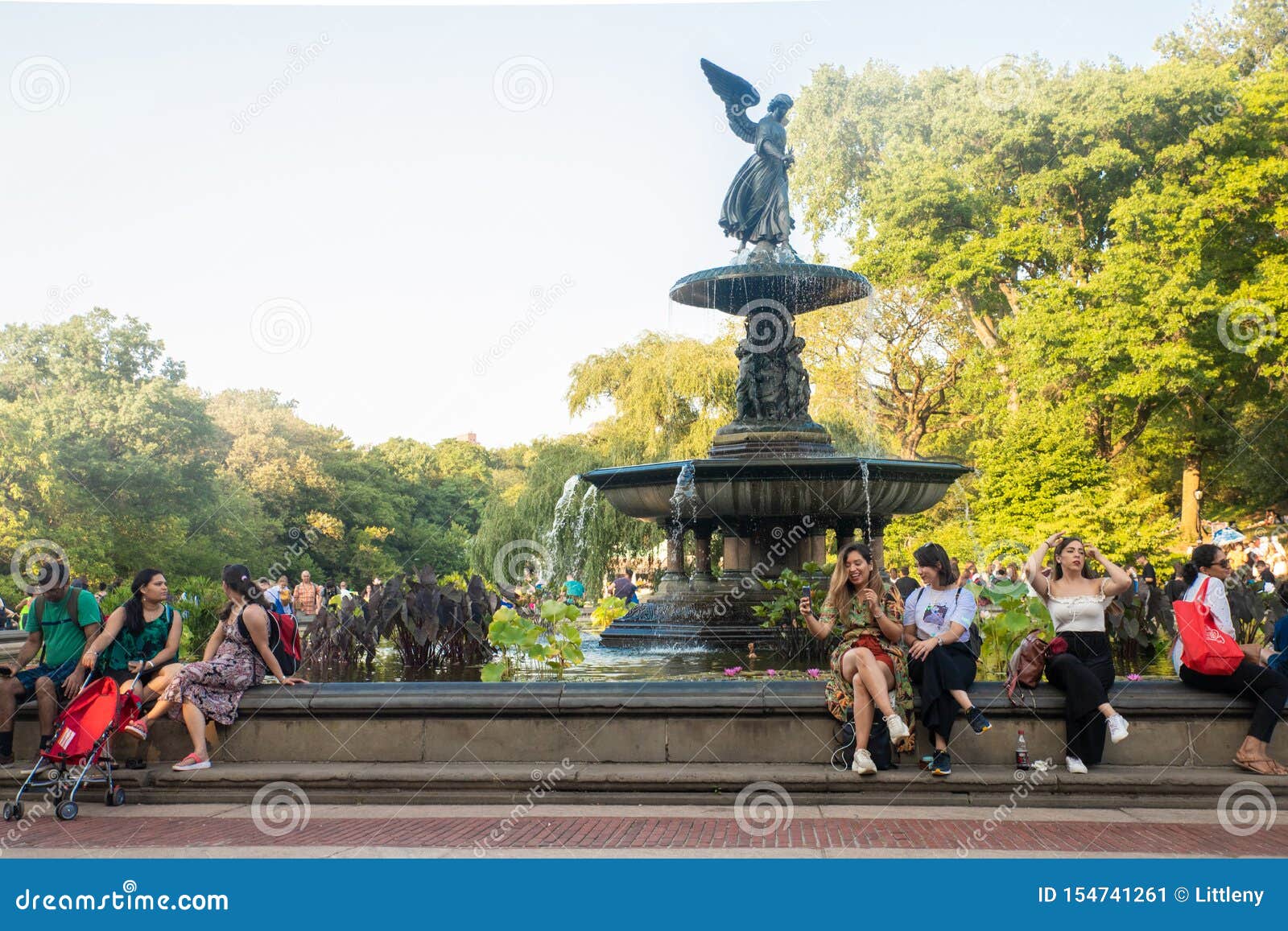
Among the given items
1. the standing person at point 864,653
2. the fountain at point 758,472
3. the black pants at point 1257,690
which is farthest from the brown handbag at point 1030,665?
the fountain at point 758,472

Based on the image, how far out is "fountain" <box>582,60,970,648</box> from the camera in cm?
1212

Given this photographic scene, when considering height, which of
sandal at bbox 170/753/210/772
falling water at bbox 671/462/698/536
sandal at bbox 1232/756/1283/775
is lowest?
sandal at bbox 170/753/210/772

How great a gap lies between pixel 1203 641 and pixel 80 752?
6.51 metres

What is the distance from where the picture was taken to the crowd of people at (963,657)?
6555 mm

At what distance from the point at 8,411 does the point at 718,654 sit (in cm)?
3432

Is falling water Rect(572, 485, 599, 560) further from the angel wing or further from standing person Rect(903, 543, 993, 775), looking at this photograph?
standing person Rect(903, 543, 993, 775)

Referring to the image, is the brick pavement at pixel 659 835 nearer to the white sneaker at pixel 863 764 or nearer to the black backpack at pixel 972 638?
the white sneaker at pixel 863 764

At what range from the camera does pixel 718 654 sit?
1117 cm

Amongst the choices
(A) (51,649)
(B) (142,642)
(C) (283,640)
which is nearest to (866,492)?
(C) (283,640)

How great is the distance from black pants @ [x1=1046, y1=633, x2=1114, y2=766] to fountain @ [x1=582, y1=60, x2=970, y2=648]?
205 inches

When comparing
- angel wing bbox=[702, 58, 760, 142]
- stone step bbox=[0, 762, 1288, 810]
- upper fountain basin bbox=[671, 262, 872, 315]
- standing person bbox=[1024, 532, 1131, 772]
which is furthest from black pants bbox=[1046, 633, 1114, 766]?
angel wing bbox=[702, 58, 760, 142]

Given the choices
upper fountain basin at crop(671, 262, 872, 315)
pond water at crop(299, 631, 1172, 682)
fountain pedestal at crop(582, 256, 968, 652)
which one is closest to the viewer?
pond water at crop(299, 631, 1172, 682)

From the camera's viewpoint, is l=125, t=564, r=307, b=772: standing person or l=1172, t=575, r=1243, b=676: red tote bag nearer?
l=1172, t=575, r=1243, b=676: red tote bag

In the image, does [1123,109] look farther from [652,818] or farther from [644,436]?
[652,818]
